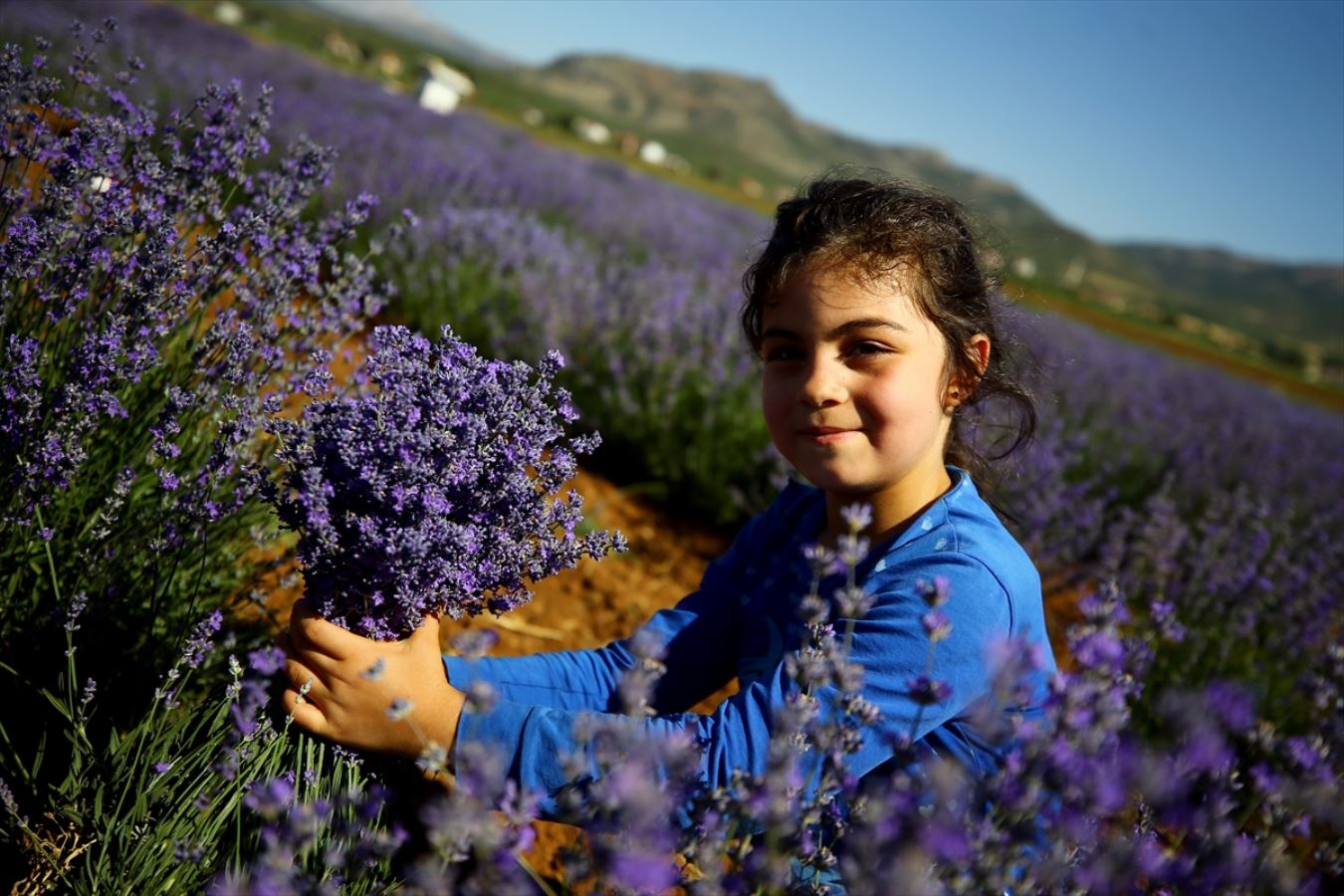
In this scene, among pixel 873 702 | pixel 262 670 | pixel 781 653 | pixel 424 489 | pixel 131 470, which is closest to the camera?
pixel 262 670

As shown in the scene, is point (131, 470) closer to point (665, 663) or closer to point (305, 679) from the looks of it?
point (305, 679)

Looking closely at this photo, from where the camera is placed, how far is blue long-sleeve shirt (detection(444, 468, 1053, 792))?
141cm

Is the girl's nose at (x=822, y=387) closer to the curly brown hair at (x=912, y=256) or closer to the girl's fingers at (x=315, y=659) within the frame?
the curly brown hair at (x=912, y=256)

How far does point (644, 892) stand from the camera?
2.68ft

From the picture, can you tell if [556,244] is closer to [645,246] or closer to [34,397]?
[645,246]

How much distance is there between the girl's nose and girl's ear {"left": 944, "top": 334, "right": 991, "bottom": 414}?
1.21 ft

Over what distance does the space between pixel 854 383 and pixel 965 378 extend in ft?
1.35

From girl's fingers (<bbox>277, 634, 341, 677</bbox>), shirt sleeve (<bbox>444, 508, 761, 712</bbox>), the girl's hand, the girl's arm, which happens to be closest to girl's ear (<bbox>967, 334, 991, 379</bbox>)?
shirt sleeve (<bbox>444, 508, 761, 712</bbox>)

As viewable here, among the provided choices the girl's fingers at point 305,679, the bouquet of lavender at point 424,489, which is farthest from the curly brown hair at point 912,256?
the girl's fingers at point 305,679

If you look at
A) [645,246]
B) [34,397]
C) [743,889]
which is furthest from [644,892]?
[645,246]

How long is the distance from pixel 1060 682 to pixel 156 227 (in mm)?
1788

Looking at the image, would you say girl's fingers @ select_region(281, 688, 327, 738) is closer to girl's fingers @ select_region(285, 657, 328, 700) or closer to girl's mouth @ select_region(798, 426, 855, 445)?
girl's fingers @ select_region(285, 657, 328, 700)

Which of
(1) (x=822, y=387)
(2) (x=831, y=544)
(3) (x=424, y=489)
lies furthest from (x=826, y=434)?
(3) (x=424, y=489)

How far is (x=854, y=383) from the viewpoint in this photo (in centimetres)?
176
